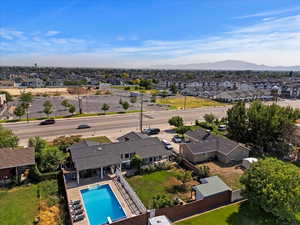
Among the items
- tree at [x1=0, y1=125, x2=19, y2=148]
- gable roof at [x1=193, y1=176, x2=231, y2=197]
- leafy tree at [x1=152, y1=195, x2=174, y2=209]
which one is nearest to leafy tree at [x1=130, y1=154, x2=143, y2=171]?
leafy tree at [x1=152, y1=195, x2=174, y2=209]

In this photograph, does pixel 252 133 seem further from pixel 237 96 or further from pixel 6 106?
pixel 6 106

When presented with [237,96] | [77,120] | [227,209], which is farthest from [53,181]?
[237,96]

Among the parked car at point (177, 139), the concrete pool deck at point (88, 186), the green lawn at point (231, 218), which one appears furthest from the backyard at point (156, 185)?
the parked car at point (177, 139)

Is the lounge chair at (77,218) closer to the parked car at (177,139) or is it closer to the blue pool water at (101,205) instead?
the blue pool water at (101,205)

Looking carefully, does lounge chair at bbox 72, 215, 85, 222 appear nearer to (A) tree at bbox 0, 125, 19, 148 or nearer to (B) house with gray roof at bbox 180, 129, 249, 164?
(B) house with gray roof at bbox 180, 129, 249, 164

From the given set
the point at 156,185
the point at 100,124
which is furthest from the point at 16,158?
the point at 100,124
